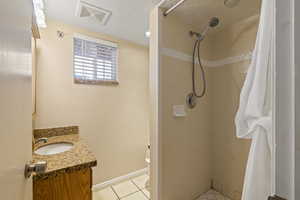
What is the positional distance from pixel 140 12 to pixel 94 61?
94 cm

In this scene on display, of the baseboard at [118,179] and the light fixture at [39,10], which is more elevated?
the light fixture at [39,10]

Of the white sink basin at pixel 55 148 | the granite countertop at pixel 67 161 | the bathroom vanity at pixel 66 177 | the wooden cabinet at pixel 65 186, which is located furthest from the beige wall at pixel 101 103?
the wooden cabinet at pixel 65 186

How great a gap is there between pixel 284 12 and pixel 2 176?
860mm

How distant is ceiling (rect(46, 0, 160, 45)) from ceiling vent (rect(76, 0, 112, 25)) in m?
0.04

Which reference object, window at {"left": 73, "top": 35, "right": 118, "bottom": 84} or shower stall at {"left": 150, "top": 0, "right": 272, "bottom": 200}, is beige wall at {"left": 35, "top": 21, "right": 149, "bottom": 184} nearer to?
window at {"left": 73, "top": 35, "right": 118, "bottom": 84}

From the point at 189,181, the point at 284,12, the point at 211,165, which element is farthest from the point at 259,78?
the point at 211,165

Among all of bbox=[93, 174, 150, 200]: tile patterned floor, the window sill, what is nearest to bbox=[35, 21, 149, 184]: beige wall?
the window sill

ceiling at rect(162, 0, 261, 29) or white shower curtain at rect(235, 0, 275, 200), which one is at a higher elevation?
ceiling at rect(162, 0, 261, 29)

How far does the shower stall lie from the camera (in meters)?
1.31

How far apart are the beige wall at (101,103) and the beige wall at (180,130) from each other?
1.01 metres

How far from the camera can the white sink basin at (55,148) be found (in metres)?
1.36

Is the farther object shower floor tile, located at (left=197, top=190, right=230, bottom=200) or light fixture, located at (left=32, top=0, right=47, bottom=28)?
shower floor tile, located at (left=197, top=190, right=230, bottom=200)

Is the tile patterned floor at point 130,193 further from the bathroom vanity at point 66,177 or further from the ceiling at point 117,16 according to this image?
the ceiling at point 117,16

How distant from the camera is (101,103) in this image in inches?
79.1
